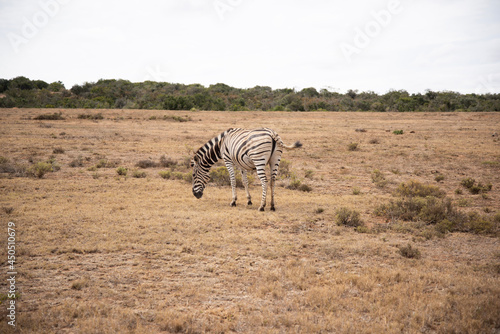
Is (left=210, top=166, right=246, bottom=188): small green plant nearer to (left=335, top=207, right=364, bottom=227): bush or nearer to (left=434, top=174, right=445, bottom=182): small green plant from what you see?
(left=335, top=207, right=364, bottom=227): bush

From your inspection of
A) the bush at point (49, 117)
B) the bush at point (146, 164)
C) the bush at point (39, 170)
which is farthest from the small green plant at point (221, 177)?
the bush at point (49, 117)

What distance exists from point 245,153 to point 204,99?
40513 mm

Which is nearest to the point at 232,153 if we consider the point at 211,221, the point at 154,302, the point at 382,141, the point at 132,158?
the point at 211,221

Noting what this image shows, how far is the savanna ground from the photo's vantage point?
15.9 ft

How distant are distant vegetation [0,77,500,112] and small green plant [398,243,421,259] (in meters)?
40.6

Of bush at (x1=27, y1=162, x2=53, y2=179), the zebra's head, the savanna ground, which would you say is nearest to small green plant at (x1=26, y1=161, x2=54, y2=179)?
bush at (x1=27, y1=162, x2=53, y2=179)

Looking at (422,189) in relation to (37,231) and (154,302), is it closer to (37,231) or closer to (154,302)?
(154,302)

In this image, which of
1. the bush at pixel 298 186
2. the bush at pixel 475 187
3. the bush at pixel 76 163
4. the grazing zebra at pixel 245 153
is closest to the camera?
the grazing zebra at pixel 245 153

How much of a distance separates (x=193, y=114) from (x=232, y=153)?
29.3 m

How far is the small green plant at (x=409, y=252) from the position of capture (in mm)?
7103

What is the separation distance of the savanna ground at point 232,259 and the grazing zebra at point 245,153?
0.90 m

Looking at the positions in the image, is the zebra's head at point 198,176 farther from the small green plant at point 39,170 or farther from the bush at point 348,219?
the small green plant at point 39,170

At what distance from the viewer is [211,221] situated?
9.02 metres

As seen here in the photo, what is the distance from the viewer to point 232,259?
6867mm
